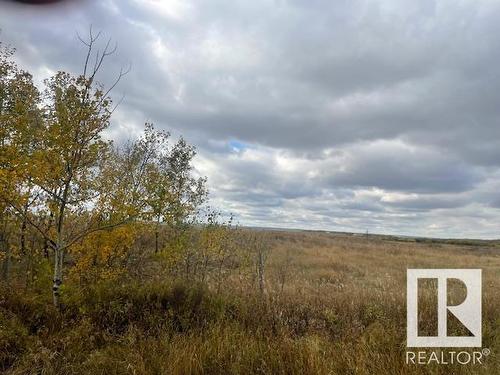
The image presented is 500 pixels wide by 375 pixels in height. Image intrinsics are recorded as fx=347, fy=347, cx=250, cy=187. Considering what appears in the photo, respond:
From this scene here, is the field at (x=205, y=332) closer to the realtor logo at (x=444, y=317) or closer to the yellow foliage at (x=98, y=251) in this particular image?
the realtor logo at (x=444, y=317)

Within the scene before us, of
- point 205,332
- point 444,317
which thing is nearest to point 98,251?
point 205,332

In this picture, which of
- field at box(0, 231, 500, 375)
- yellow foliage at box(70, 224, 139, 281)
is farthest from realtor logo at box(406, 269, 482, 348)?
yellow foliage at box(70, 224, 139, 281)

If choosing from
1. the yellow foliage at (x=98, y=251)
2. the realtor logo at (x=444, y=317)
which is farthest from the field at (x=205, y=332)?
the yellow foliage at (x=98, y=251)

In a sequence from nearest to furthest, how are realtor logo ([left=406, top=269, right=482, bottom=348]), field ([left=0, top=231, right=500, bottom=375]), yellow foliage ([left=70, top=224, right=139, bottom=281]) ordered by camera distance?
1. field ([left=0, top=231, right=500, bottom=375])
2. realtor logo ([left=406, top=269, right=482, bottom=348])
3. yellow foliage ([left=70, top=224, right=139, bottom=281])

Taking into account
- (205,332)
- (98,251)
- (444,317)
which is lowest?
(205,332)

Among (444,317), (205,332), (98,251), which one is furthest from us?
(98,251)

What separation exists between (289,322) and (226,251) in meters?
6.62

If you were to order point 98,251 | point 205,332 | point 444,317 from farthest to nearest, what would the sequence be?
point 98,251
point 444,317
point 205,332

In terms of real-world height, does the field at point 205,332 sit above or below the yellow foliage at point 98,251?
below

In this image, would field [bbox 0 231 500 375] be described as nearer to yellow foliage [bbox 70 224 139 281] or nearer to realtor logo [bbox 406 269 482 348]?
realtor logo [bbox 406 269 482 348]

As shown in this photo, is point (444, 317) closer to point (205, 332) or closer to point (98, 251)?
point (205, 332)

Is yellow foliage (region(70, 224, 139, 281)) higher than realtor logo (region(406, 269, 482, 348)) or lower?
higher

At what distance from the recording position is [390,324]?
701 cm

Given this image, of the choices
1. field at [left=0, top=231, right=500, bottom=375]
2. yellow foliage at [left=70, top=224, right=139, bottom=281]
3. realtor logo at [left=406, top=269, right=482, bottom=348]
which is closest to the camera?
field at [left=0, top=231, right=500, bottom=375]
